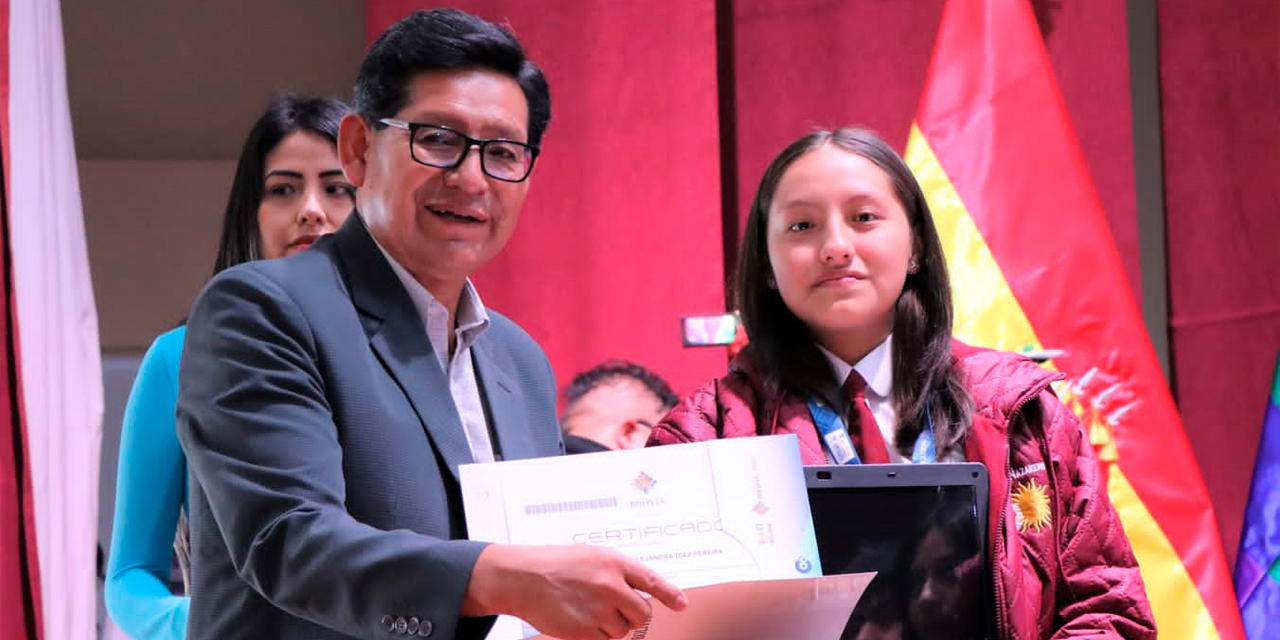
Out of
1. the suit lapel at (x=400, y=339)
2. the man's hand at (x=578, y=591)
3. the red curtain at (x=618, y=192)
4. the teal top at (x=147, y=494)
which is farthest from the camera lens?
the red curtain at (x=618, y=192)

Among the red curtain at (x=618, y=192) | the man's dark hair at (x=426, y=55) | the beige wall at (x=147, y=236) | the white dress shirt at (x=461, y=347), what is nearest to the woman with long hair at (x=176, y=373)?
the white dress shirt at (x=461, y=347)

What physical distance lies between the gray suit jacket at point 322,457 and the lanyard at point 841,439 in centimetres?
49

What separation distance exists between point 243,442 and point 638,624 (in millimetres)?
394

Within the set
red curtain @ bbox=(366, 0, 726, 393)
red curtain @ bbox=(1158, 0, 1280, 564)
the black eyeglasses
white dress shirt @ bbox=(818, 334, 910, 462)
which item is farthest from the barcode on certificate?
red curtain @ bbox=(1158, 0, 1280, 564)

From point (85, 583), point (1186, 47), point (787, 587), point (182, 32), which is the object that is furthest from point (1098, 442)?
point (182, 32)

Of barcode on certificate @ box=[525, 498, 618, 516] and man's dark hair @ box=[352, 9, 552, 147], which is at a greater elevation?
man's dark hair @ box=[352, 9, 552, 147]

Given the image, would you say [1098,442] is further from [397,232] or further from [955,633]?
[397,232]

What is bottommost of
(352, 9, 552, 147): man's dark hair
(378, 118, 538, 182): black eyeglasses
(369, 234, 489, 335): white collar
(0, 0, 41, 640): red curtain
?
(0, 0, 41, 640): red curtain

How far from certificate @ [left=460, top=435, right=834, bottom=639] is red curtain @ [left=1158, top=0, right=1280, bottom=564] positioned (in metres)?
2.31

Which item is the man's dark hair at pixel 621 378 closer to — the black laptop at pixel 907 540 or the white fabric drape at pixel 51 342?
the white fabric drape at pixel 51 342

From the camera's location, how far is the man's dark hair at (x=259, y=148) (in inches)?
88.2

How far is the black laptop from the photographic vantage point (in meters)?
1.51

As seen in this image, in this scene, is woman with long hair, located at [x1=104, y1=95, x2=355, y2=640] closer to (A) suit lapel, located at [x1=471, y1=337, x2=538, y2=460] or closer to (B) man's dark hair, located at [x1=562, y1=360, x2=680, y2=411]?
(A) suit lapel, located at [x1=471, y1=337, x2=538, y2=460]

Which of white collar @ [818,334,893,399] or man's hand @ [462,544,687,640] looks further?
white collar @ [818,334,893,399]
